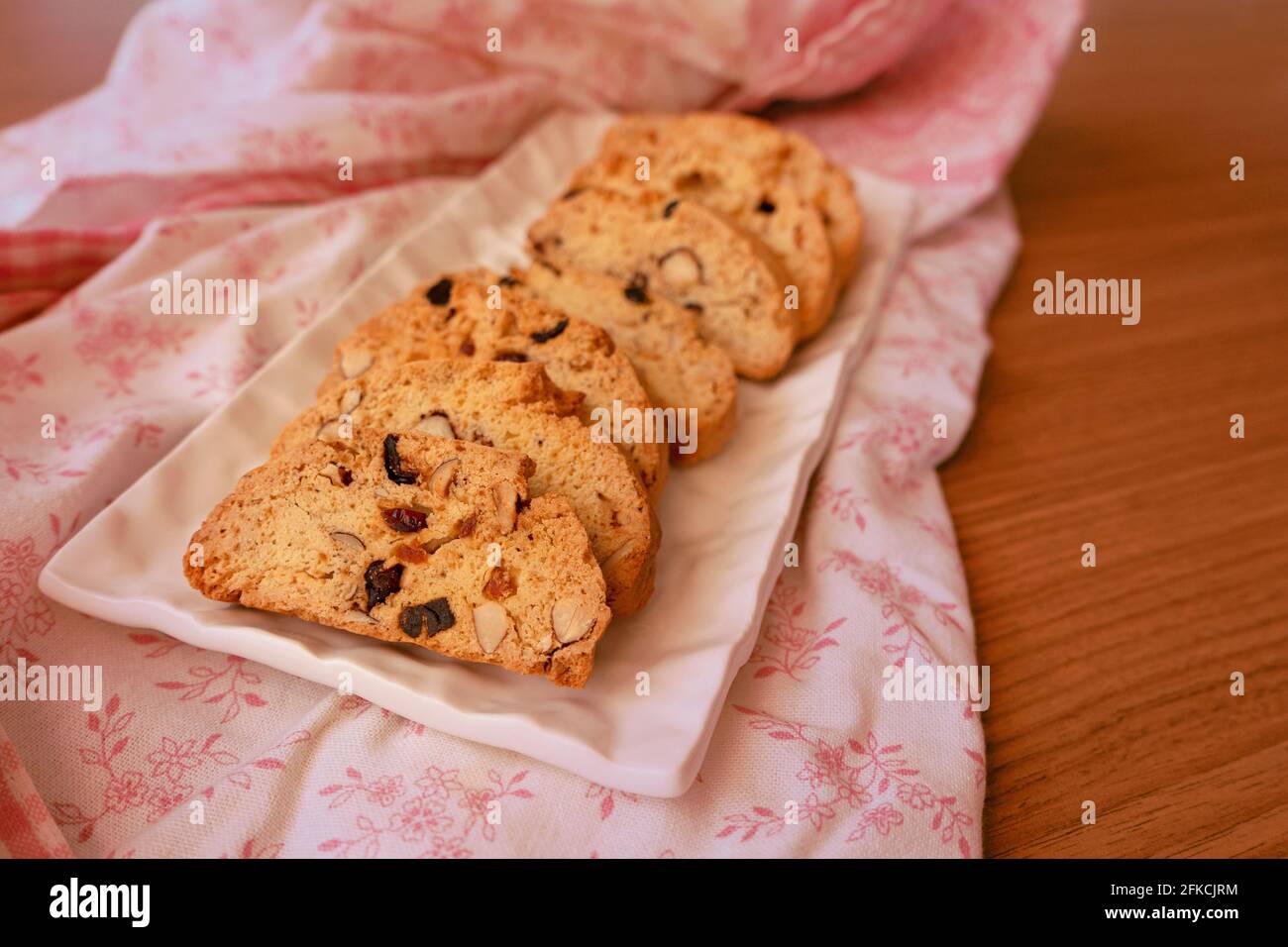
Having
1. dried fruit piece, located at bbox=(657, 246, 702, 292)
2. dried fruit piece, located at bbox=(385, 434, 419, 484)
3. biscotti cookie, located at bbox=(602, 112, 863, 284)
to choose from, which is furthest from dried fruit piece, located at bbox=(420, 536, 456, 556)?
biscotti cookie, located at bbox=(602, 112, 863, 284)

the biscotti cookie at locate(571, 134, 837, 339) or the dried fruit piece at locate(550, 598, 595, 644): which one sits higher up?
the biscotti cookie at locate(571, 134, 837, 339)

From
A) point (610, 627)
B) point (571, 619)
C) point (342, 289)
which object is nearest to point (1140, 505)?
point (610, 627)

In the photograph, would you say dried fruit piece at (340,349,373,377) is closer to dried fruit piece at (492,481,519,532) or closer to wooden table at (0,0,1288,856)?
dried fruit piece at (492,481,519,532)

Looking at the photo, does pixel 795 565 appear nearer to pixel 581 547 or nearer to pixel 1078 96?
pixel 581 547

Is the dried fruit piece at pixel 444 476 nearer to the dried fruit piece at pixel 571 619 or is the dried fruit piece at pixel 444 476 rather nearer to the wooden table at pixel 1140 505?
the dried fruit piece at pixel 571 619
